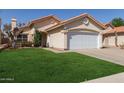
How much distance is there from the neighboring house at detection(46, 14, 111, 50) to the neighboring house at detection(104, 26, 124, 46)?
6.54 meters

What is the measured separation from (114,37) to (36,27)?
1065cm

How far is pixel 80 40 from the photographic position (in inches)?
784

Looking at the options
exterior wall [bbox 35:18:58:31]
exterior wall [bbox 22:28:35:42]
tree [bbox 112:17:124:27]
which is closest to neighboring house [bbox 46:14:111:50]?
exterior wall [bbox 35:18:58:31]

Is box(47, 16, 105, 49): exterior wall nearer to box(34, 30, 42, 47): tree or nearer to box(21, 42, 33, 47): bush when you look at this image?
box(34, 30, 42, 47): tree

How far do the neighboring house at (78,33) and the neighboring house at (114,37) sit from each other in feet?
21.4

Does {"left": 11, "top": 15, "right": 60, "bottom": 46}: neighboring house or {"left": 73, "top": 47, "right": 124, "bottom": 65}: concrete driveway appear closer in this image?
{"left": 73, "top": 47, "right": 124, "bottom": 65}: concrete driveway

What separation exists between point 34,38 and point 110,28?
10537mm

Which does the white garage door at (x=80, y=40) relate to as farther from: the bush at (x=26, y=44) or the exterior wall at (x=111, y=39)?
the exterior wall at (x=111, y=39)

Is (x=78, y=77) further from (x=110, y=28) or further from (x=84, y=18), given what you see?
(x=110, y=28)

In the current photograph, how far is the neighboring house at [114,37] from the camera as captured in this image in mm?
27625

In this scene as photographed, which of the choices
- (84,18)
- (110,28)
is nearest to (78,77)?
(84,18)

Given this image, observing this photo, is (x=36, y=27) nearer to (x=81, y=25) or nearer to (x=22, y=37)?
(x=22, y=37)

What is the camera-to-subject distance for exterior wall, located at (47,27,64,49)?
2025 cm
